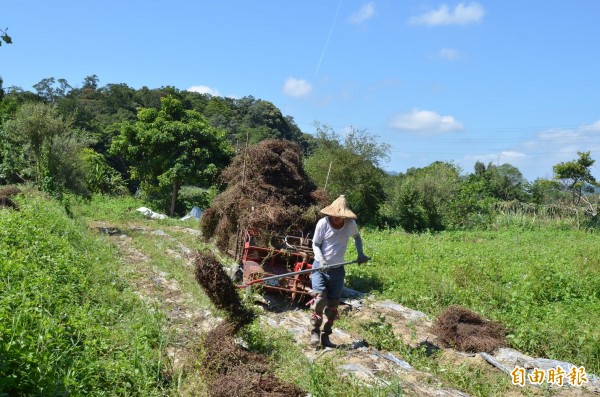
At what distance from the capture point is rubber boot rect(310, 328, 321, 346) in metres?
6.61

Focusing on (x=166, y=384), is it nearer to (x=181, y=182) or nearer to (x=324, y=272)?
(x=324, y=272)

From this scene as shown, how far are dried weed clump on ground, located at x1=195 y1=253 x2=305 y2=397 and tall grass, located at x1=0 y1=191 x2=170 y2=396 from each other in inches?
21.2

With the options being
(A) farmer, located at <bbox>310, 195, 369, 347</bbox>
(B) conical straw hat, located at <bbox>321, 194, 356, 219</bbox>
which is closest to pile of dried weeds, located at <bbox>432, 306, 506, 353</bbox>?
(A) farmer, located at <bbox>310, 195, 369, 347</bbox>

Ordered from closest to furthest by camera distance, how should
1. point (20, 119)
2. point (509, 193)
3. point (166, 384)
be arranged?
point (166, 384), point (20, 119), point (509, 193)

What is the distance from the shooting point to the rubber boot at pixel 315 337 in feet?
21.7

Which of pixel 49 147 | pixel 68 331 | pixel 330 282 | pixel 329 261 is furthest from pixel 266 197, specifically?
pixel 49 147

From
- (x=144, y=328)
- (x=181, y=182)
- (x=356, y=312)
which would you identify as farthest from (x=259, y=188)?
(x=181, y=182)

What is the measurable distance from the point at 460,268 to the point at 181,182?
18075mm

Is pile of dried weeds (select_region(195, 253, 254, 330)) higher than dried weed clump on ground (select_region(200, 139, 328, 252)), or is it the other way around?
dried weed clump on ground (select_region(200, 139, 328, 252))

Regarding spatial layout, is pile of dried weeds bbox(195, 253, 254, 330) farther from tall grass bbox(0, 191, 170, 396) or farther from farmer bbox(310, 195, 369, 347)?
farmer bbox(310, 195, 369, 347)

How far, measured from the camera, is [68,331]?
5012mm

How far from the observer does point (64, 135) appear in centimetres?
1992

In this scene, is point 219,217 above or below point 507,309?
above

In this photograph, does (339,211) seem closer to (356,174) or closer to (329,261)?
(329,261)
